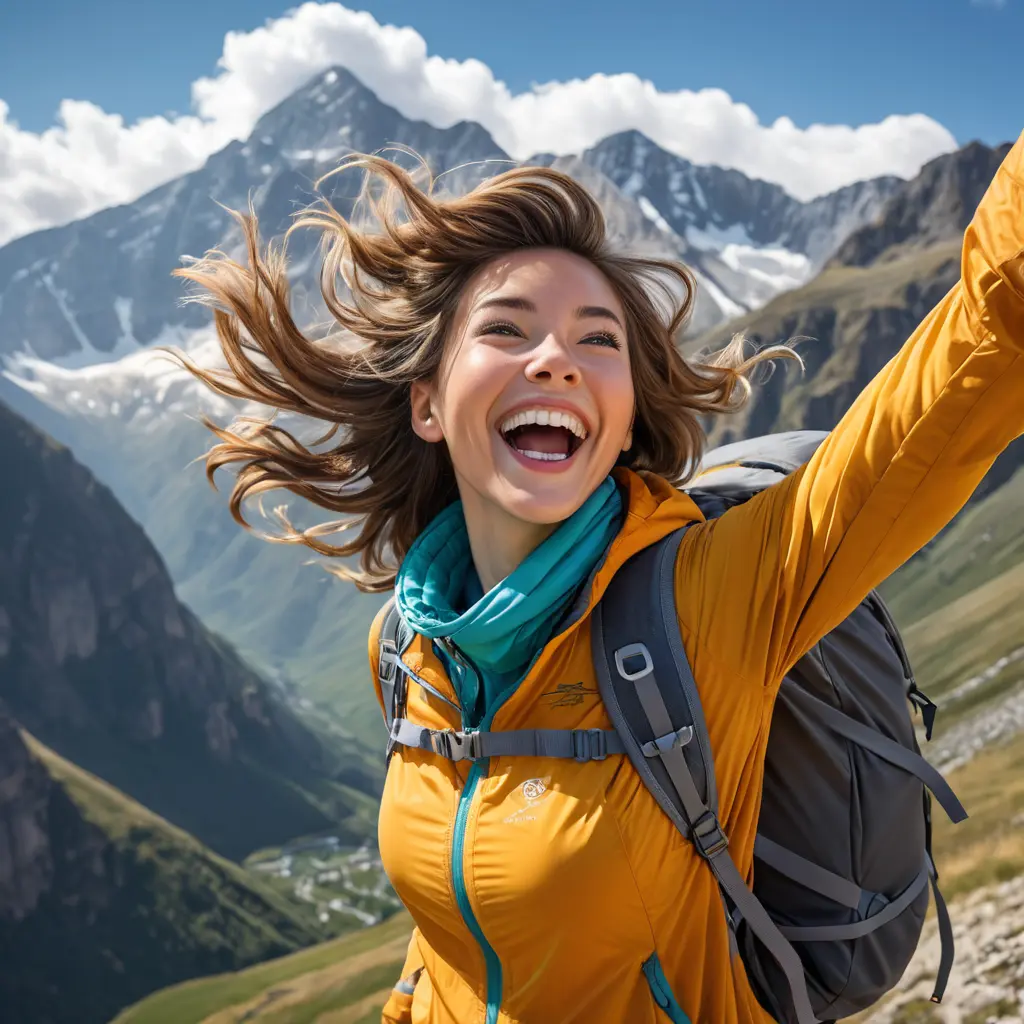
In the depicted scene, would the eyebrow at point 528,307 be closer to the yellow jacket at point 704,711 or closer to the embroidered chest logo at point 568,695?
the yellow jacket at point 704,711

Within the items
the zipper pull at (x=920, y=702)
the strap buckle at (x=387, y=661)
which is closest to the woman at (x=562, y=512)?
the strap buckle at (x=387, y=661)

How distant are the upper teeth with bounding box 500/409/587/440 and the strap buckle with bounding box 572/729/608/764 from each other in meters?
1.60

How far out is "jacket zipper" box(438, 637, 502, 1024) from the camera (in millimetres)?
5152

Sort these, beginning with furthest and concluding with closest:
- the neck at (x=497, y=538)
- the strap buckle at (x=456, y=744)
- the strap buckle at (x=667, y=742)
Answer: the neck at (x=497, y=538) < the strap buckle at (x=456, y=744) < the strap buckle at (x=667, y=742)

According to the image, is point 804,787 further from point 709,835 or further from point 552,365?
point 552,365

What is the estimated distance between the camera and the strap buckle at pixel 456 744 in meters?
5.29

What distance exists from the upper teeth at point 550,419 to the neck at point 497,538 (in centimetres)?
65

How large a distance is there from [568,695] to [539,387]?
1.62 m

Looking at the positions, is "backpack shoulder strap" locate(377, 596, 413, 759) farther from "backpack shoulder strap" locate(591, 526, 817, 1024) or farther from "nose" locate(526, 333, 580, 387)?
"nose" locate(526, 333, 580, 387)

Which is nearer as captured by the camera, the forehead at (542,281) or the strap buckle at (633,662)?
the strap buckle at (633,662)

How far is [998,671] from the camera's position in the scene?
110 m

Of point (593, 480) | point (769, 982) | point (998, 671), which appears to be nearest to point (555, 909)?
point (769, 982)

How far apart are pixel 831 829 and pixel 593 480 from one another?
2105mm

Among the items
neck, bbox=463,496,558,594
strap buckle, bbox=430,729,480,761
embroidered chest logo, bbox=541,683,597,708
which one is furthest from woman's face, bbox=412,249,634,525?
strap buckle, bbox=430,729,480,761
